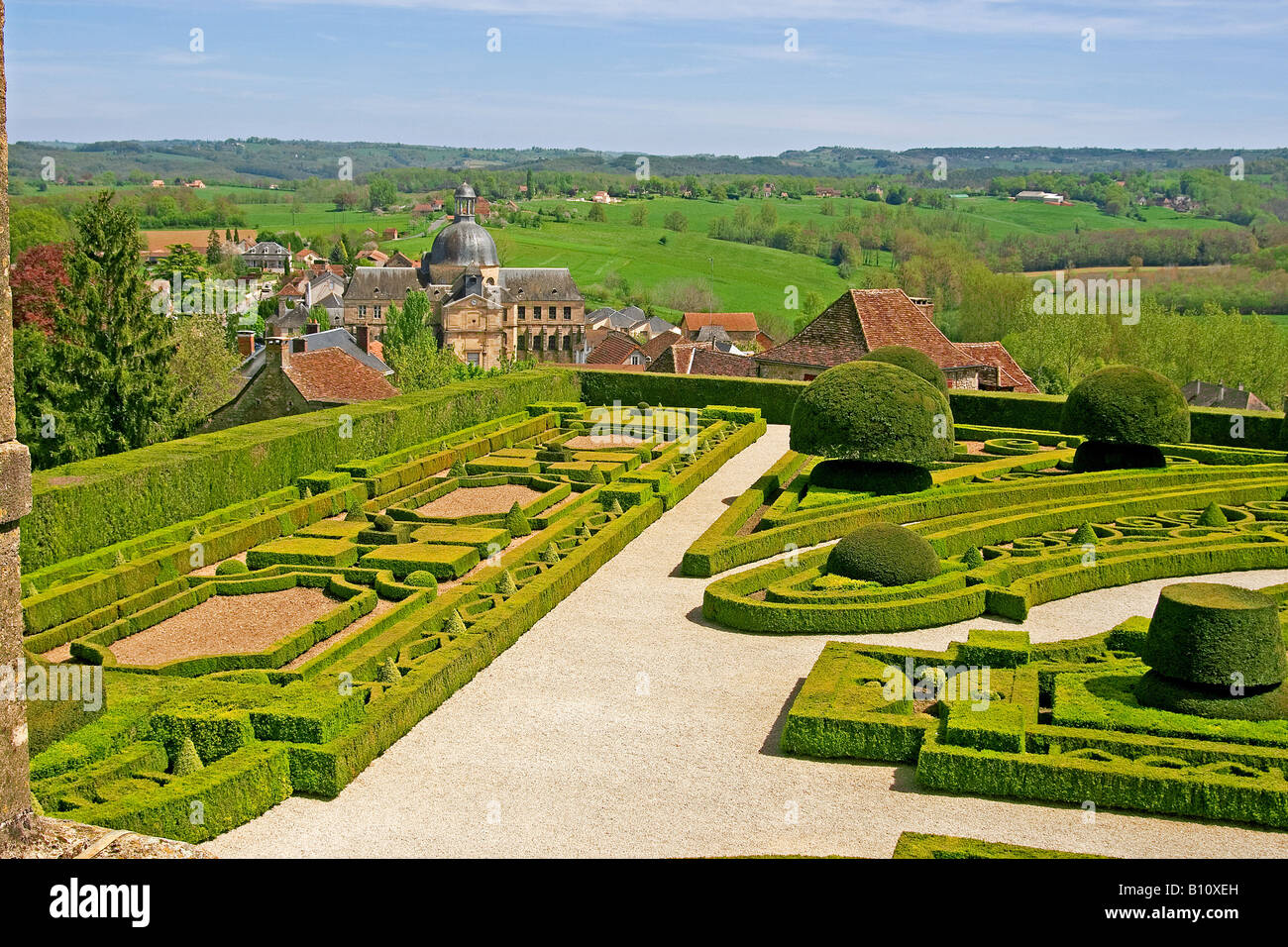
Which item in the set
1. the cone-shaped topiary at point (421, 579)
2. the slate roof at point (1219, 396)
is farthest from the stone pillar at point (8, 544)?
the slate roof at point (1219, 396)

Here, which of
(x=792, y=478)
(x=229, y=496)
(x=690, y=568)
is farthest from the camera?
(x=792, y=478)

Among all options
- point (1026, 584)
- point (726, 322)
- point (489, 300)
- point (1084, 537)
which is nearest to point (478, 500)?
point (1026, 584)

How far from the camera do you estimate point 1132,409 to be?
27469 millimetres

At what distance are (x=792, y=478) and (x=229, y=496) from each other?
12241 millimetres

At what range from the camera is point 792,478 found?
2861cm

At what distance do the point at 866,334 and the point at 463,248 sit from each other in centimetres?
7143

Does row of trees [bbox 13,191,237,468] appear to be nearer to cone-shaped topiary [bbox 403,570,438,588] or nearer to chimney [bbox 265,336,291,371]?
chimney [bbox 265,336,291,371]

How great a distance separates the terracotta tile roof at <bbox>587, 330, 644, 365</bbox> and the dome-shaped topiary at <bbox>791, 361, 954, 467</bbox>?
214ft

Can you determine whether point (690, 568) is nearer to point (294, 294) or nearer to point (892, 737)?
point (892, 737)

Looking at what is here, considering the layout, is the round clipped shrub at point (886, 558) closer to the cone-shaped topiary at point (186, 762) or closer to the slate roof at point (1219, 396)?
the cone-shaped topiary at point (186, 762)

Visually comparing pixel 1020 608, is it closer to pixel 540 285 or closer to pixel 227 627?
pixel 227 627

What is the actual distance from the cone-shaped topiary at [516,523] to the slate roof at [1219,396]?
3756 cm

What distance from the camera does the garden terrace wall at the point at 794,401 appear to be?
106ft
